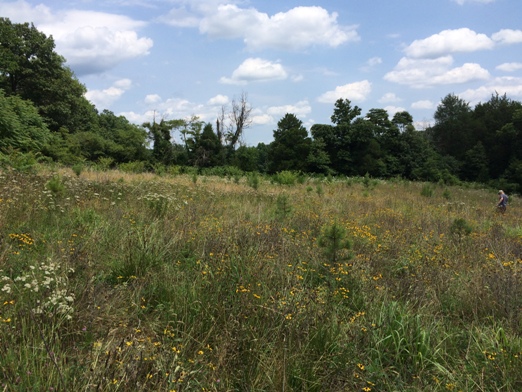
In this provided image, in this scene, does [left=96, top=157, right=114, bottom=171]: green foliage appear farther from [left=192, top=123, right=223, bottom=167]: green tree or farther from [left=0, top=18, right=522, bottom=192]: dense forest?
[left=192, top=123, right=223, bottom=167]: green tree

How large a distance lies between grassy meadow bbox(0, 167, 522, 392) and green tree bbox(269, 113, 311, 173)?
3877cm

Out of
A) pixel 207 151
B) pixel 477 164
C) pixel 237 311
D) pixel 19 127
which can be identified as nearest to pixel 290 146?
pixel 207 151

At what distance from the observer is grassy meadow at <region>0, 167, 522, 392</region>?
239cm

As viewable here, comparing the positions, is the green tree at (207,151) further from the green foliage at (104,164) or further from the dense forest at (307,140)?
the green foliage at (104,164)

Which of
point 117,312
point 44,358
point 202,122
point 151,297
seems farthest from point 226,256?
point 202,122

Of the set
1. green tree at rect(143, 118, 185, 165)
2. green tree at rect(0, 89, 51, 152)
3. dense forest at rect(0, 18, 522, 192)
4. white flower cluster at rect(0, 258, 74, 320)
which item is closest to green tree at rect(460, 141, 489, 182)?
dense forest at rect(0, 18, 522, 192)

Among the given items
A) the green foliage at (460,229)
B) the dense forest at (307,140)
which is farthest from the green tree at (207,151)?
the green foliage at (460,229)

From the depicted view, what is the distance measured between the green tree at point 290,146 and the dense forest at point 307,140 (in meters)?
0.12

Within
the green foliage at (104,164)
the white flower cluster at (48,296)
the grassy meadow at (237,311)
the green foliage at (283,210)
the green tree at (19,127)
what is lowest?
the grassy meadow at (237,311)

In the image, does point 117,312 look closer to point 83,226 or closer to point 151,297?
point 151,297

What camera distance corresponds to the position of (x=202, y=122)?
162 ft

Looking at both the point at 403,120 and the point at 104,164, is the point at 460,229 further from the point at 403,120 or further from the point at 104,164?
the point at 403,120

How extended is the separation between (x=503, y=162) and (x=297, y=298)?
2070 inches

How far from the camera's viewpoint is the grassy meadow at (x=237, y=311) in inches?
94.0
